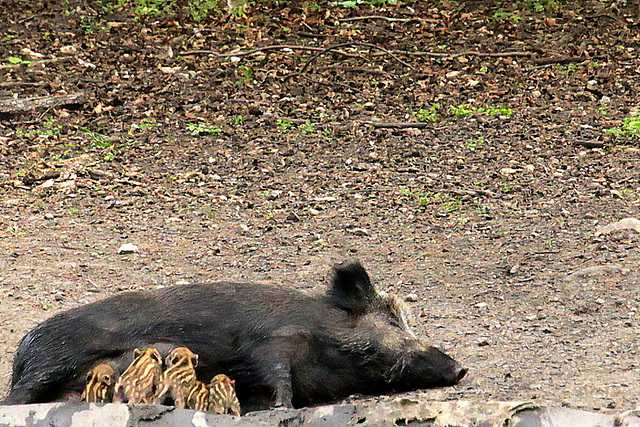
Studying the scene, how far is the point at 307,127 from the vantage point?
990 centimetres

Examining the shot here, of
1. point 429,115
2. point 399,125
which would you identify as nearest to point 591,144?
point 429,115

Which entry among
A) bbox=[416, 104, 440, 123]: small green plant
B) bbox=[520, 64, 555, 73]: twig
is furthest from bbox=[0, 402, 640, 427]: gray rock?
bbox=[520, 64, 555, 73]: twig

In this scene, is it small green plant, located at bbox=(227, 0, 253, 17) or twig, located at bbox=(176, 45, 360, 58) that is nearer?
twig, located at bbox=(176, 45, 360, 58)

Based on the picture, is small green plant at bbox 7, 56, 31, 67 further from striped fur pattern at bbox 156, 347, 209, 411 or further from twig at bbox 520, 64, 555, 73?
striped fur pattern at bbox 156, 347, 209, 411

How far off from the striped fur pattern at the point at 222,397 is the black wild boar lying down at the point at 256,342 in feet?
0.76

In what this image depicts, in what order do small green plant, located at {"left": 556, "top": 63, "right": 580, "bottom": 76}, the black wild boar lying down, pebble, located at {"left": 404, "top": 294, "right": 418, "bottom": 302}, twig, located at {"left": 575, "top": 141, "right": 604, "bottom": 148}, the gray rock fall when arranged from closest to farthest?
the gray rock, the black wild boar lying down, pebble, located at {"left": 404, "top": 294, "right": 418, "bottom": 302}, twig, located at {"left": 575, "top": 141, "right": 604, "bottom": 148}, small green plant, located at {"left": 556, "top": 63, "right": 580, "bottom": 76}

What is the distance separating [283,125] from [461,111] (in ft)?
6.18

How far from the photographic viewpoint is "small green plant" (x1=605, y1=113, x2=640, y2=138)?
30.9ft

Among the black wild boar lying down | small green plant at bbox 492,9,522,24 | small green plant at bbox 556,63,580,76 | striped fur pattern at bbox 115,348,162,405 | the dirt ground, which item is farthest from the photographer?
small green plant at bbox 492,9,522,24

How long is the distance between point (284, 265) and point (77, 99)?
15.3 feet

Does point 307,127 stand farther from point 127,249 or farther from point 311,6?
point 311,6

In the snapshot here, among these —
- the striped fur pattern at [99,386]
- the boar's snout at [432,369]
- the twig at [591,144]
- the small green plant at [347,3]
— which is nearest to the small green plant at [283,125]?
the twig at [591,144]

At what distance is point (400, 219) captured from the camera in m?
7.66

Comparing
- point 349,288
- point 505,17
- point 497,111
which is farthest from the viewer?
point 505,17
